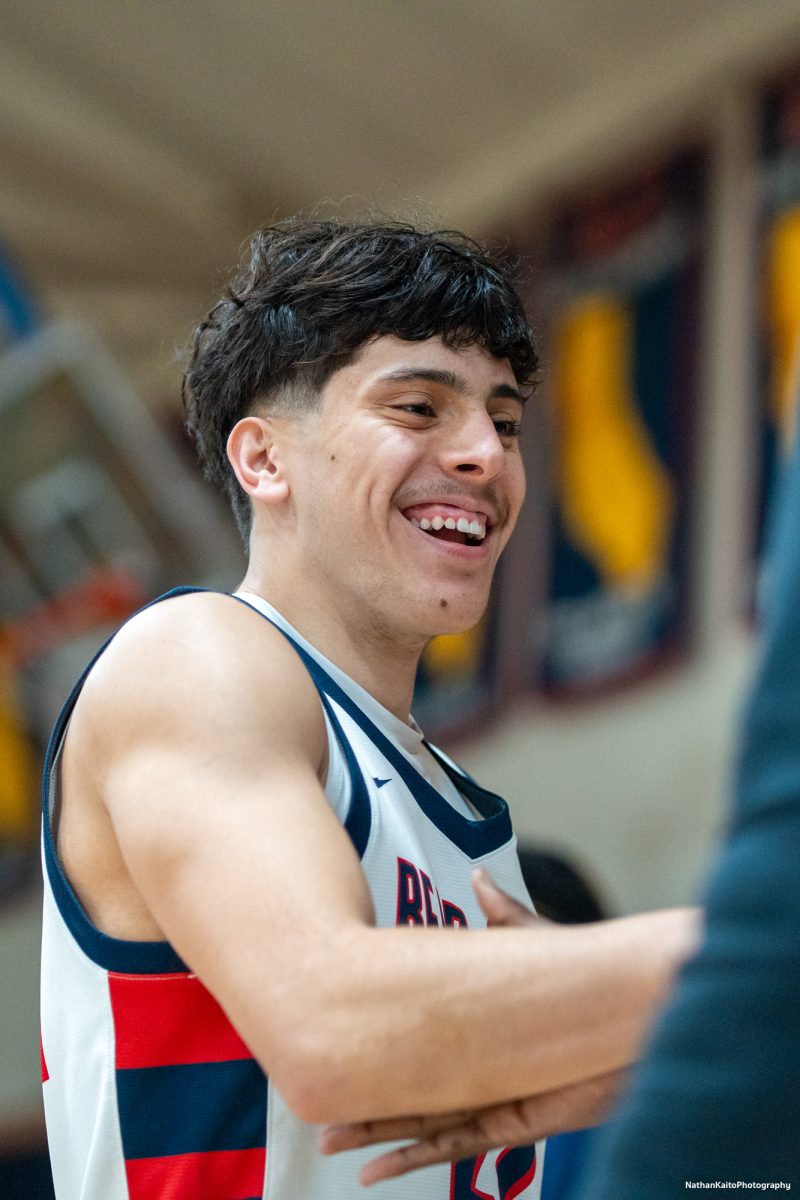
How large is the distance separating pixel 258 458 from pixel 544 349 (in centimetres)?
270

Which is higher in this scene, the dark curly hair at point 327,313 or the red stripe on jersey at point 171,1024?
the dark curly hair at point 327,313

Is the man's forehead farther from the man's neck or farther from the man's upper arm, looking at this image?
the man's upper arm

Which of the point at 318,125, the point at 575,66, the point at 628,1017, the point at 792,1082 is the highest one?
the point at 318,125

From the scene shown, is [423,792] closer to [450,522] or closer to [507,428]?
[450,522]

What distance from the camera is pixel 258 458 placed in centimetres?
166

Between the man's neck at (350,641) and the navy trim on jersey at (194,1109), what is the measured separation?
490 mm

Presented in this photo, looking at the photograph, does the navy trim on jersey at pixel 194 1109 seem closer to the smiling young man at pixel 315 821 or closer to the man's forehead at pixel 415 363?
the smiling young man at pixel 315 821

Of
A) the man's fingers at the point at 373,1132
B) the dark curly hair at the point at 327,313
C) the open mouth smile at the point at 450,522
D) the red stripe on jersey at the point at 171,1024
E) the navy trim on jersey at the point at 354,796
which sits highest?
the dark curly hair at the point at 327,313

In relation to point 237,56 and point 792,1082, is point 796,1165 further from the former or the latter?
point 237,56

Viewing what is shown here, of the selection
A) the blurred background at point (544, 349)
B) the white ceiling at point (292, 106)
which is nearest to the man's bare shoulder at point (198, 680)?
the blurred background at point (544, 349)

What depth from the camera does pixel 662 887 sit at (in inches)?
189

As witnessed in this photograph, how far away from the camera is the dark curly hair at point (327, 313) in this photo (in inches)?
62.5

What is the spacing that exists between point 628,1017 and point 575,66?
196 inches

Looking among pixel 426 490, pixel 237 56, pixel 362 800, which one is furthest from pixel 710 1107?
pixel 237 56
